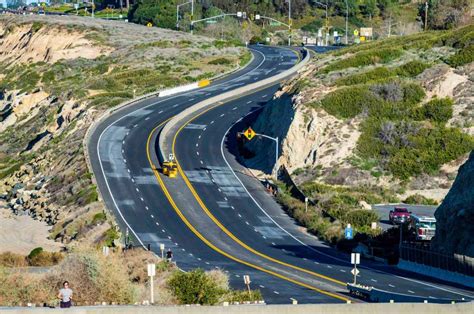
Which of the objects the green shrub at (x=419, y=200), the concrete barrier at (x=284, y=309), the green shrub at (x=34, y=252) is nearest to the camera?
the concrete barrier at (x=284, y=309)

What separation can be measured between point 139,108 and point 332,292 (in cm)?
6844

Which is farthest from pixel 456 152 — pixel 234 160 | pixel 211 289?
pixel 211 289

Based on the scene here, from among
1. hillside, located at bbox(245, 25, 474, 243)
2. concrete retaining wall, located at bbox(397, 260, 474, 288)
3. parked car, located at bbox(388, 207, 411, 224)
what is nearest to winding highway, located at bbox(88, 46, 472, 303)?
concrete retaining wall, located at bbox(397, 260, 474, 288)

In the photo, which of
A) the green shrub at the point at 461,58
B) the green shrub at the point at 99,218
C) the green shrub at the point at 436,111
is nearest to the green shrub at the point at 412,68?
the green shrub at the point at 461,58

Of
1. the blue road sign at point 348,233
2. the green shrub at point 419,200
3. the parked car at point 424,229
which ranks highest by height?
the parked car at point 424,229

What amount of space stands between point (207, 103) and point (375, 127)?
2932 cm

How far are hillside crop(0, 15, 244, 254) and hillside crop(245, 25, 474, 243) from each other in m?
15.1

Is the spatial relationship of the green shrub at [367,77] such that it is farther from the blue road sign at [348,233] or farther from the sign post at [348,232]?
the blue road sign at [348,233]

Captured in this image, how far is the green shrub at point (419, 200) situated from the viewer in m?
87.3

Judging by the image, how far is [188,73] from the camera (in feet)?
492

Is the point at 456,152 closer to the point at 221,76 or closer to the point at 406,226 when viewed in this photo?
the point at 406,226

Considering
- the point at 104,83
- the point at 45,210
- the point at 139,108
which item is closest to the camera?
the point at 45,210

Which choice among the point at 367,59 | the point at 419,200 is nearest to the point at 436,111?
the point at 419,200

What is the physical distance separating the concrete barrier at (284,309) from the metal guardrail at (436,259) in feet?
66.5
